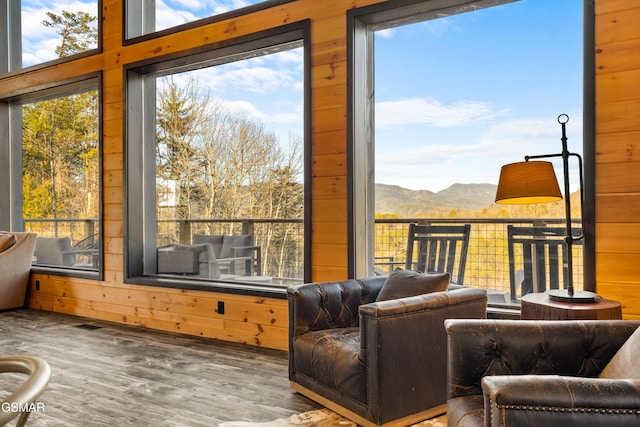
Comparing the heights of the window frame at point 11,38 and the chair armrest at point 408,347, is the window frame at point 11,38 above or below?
above

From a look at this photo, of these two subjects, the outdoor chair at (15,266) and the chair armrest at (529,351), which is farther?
the outdoor chair at (15,266)

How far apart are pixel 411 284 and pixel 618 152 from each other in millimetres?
1365

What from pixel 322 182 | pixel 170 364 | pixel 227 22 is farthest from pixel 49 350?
pixel 227 22

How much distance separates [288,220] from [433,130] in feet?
4.58

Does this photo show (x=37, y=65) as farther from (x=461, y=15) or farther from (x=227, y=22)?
(x=461, y=15)

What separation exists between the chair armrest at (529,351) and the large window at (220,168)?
2.12 m

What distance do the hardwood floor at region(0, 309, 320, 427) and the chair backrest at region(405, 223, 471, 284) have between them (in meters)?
1.23

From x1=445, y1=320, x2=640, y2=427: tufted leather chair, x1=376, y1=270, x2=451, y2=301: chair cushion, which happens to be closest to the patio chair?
Result: x1=376, y1=270, x2=451, y2=301: chair cushion

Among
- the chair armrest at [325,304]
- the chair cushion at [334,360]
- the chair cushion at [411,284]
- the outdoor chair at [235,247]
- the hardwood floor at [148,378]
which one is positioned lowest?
the hardwood floor at [148,378]

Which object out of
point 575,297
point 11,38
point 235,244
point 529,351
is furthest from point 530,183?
point 11,38

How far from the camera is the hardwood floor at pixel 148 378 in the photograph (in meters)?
2.58

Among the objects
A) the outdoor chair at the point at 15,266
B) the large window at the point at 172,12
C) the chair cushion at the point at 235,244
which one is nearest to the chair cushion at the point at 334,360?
the chair cushion at the point at 235,244

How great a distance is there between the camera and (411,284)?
109 inches

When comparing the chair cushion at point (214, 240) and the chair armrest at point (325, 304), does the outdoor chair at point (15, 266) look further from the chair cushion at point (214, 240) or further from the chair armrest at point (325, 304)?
the chair armrest at point (325, 304)
